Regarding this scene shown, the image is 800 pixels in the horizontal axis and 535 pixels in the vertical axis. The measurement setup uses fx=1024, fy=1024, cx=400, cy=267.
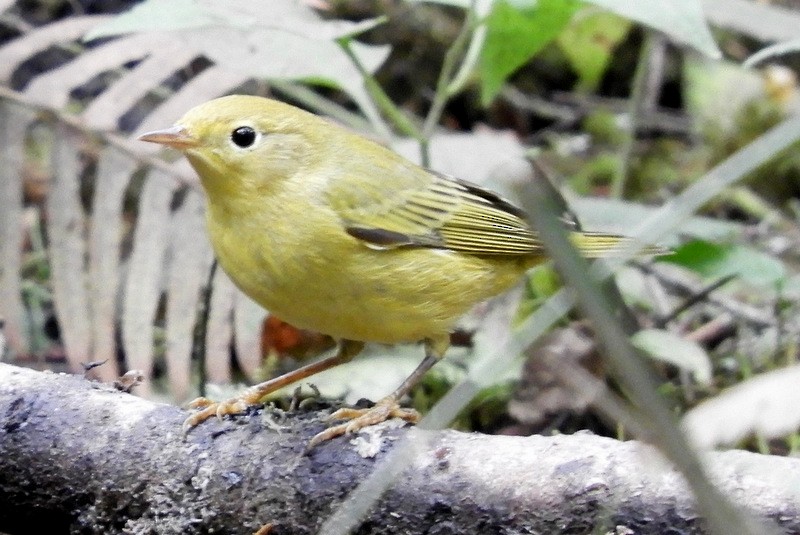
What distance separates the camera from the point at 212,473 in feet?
8.71

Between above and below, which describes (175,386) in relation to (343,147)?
below

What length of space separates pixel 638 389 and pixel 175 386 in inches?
123

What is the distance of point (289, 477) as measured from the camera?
260cm

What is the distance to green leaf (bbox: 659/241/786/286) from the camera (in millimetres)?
3812

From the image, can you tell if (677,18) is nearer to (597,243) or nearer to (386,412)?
(597,243)

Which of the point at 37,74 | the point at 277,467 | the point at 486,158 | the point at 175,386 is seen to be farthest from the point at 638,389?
the point at 37,74

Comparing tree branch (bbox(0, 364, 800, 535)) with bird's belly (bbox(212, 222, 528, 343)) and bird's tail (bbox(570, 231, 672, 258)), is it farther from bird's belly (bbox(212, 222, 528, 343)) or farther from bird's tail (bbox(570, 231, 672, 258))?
bird's tail (bbox(570, 231, 672, 258))

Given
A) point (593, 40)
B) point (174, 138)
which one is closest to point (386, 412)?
point (174, 138)

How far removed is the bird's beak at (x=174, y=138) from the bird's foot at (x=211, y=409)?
0.80m

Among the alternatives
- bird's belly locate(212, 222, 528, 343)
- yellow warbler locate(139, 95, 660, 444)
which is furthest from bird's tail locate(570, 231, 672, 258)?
bird's belly locate(212, 222, 528, 343)

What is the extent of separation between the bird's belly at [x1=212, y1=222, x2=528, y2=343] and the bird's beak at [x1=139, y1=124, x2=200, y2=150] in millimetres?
329

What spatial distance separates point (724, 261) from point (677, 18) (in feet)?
3.77

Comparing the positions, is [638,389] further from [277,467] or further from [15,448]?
[15,448]

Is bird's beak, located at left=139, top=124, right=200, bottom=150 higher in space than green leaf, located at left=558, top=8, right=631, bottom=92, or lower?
higher
